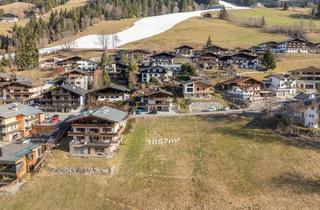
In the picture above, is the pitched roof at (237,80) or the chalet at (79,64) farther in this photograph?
the chalet at (79,64)

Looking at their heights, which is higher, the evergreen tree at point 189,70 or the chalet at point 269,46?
the chalet at point 269,46

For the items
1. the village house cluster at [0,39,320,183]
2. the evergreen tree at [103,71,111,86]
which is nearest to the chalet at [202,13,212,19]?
the village house cluster at [0,39,320,183]

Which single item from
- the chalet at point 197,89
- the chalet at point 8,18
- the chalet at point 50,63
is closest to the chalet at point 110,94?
the chalet at point 197,89

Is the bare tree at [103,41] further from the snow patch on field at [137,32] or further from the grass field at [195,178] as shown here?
the grass field at [195,178]

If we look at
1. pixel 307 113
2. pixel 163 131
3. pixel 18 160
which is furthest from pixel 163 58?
pixel 18 160

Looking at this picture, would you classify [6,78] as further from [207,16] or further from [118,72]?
[207,16]

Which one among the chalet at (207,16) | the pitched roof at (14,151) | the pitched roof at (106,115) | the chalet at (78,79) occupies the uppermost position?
the chalet at (207,16)
